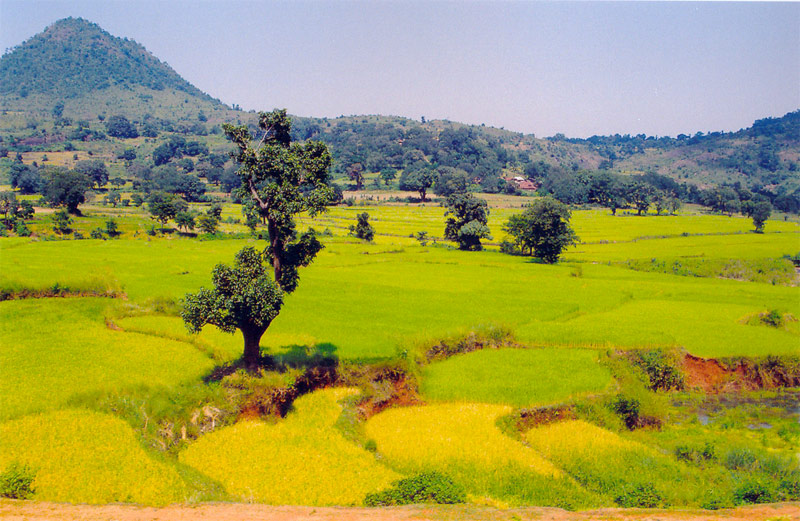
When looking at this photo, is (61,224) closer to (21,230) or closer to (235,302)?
(21,230)

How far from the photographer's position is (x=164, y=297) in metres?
32.8

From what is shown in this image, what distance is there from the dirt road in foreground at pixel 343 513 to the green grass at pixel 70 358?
633 centimetres

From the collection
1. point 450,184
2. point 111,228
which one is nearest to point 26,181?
point 111,228

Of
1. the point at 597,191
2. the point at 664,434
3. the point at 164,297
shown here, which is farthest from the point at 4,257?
the point at 597,191

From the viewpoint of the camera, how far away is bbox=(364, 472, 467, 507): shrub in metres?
14.0

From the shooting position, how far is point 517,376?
23047 millimetres

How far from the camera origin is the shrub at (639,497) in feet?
46.1

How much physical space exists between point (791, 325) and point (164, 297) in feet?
127

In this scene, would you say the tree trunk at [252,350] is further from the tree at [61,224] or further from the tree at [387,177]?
the tree at [387,177]

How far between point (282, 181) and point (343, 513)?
519 inches

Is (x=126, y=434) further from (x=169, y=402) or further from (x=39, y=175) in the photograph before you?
(x=39, y=175)

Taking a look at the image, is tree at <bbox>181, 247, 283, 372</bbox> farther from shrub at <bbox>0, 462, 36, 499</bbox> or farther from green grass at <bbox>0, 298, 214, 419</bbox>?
shrub at <bbox>0, 462, 36, 499</bbox>

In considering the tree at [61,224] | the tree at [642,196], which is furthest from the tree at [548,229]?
the tree at [642,196]

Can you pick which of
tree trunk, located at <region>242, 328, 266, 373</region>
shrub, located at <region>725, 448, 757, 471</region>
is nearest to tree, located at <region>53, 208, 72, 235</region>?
tree trunk, located at <region>242, 328, 266, 373</region>
